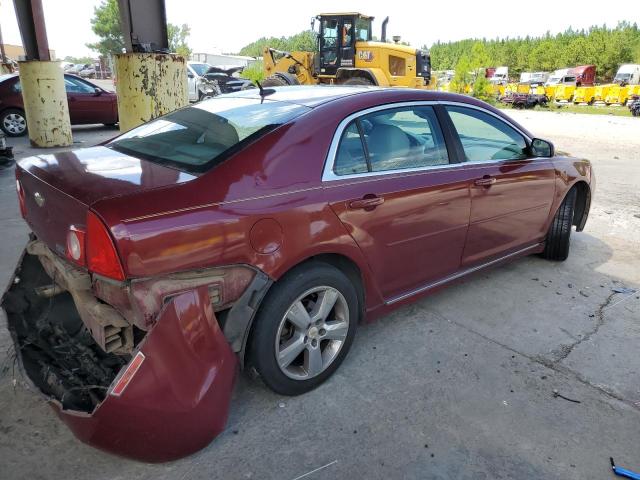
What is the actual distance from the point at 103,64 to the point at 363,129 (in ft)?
212

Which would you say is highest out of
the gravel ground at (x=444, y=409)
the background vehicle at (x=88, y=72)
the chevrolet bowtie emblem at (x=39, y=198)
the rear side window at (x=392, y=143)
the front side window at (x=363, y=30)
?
the background vehicle at (x=88, y=72)

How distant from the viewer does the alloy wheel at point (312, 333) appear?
8.45 feet

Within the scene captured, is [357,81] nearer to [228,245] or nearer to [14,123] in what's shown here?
[14,123]

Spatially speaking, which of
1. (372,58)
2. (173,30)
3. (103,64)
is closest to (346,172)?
(372,58)

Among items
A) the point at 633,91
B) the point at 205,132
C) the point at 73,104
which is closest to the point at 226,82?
the point at 73,104

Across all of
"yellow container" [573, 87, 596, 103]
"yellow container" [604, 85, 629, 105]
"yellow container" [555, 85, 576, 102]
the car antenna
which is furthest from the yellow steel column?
"yellow container" [555, 85, 576, 102]

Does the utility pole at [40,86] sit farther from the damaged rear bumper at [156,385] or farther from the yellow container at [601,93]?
the yellow container at [601,93]

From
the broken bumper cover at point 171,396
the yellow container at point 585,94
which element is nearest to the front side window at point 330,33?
the broken bumper cover at point 171,396

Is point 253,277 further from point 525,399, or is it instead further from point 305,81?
point 305,81

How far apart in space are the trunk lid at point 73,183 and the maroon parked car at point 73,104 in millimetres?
9575

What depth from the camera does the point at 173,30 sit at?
76875 mm

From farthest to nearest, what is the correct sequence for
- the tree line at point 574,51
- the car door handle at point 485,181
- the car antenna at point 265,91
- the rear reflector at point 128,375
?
the tree line at point 574,51 → the car door handle at point 485,181 → the car antenna at point 265,91 → the rear reflector at point 128,375

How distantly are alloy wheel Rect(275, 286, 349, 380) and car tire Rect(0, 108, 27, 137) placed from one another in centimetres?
1079

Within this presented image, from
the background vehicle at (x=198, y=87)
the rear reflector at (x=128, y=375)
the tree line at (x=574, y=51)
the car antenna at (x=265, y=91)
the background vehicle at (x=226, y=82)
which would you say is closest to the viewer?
the rear reflector at (x=128, y=375)
